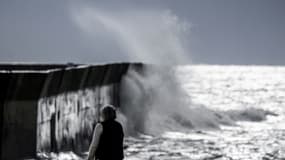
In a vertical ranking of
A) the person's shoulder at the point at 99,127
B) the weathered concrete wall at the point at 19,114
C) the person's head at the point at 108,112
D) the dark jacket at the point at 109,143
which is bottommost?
the dark jacket at the point at 109,143

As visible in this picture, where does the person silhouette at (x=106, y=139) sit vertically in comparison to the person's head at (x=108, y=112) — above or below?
below

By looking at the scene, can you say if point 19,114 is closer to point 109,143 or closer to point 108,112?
point 109,143

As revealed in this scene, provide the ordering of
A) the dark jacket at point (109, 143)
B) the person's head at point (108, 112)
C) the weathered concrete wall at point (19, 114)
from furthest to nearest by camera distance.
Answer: the weathered concrete wall at point (19, 114), the dark jacket at point (109, 143), the person's head at point (108, 112)

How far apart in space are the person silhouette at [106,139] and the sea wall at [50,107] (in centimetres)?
525

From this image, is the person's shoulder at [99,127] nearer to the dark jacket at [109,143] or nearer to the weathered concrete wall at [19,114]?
the dark jacket at [109,143]

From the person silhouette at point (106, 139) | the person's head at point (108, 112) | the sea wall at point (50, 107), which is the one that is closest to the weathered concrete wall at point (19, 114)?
the sea wall at point (50, 107)

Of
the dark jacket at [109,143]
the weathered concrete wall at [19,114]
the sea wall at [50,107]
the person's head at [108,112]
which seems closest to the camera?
the person's head at [108,112]

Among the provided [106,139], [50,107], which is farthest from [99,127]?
[50,107]

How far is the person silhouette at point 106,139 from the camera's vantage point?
325 inches

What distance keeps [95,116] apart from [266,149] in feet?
17.9

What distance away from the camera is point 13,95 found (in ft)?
44.3

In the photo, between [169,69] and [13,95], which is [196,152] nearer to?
[13,95]

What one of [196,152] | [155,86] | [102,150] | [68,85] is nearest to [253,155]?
[196,152]

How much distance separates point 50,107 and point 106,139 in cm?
786
